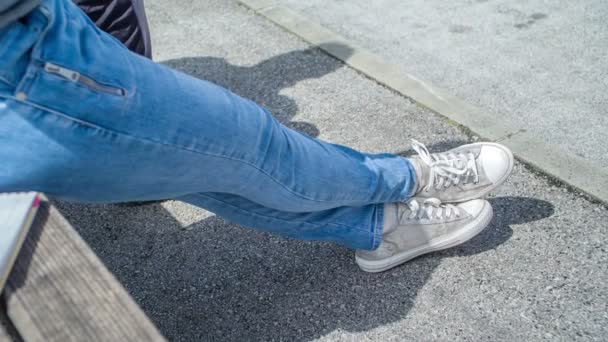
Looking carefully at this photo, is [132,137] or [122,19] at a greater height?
[132,137]

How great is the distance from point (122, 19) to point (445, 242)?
1.65 m

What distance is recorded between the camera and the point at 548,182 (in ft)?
8.37

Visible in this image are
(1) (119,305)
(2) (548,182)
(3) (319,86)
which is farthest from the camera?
(3) (319,86)

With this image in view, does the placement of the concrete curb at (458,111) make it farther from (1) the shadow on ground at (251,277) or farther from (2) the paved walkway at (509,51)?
(1) the shadow on ground at (251,277)

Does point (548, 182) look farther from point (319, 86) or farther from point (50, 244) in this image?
point (50, 244)

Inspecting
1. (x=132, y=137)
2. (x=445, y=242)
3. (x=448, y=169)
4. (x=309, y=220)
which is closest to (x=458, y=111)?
(x=448, y=169)

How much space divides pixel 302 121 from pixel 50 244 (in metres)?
1.87

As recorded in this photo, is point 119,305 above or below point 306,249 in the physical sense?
above

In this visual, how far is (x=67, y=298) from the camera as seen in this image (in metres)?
1.34

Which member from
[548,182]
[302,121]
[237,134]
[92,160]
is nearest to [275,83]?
[302,121]

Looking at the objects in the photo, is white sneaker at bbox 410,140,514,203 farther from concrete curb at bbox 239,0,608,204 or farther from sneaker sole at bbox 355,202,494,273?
concrete curb at bbox 239,0,608,204

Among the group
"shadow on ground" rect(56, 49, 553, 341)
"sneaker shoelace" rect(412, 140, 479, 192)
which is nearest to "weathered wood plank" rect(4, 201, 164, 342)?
"shadow on ground" rect(56, 49, 553, 341)

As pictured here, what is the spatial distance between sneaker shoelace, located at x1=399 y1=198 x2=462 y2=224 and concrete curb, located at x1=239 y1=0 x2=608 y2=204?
1.96ft

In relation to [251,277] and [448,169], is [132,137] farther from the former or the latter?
[448,169]
